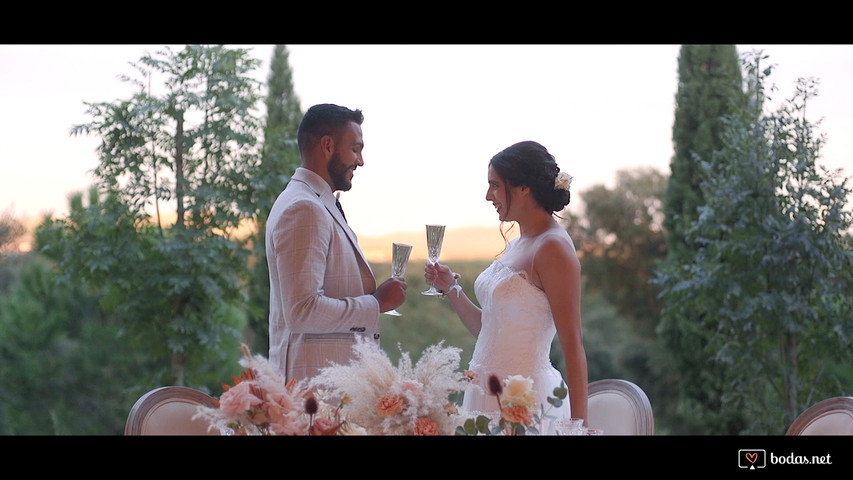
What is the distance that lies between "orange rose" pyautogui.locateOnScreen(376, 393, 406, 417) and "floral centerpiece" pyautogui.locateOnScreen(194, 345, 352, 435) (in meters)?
0.06

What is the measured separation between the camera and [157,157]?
5.88 metres

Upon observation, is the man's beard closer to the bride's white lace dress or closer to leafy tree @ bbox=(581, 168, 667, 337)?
the bride's white lace dress

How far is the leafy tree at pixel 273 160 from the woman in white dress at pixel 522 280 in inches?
125

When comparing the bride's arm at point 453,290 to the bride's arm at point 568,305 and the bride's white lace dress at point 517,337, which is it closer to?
the bride's white lace dress at point 517,337

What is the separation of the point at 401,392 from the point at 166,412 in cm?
88

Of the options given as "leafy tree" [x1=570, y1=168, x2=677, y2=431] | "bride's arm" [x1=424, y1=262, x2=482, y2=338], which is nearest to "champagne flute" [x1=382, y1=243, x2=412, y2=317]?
"bride's arm" [x1=424, y1=262, x2=482, y2=338]

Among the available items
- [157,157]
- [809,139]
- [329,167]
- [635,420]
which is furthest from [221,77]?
[635,420]

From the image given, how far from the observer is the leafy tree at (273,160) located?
5898 mm

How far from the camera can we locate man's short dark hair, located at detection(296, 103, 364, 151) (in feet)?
8.59

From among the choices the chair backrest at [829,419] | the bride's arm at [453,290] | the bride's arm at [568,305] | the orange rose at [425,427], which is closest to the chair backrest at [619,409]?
the bride's arm at [568,305]

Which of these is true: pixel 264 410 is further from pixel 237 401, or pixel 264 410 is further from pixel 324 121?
pixel 324 121

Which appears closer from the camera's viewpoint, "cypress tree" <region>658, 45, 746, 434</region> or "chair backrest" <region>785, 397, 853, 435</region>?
"chair backrest" <region>785, 397, 853, 435</region>

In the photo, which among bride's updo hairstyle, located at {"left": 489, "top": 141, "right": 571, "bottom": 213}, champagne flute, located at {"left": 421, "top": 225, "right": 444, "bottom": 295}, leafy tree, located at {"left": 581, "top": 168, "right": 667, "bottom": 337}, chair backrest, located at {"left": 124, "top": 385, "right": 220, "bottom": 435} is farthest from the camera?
leafy tree, located at {"left": 581, "top": 168, "right": 667, "bottom": 337}
